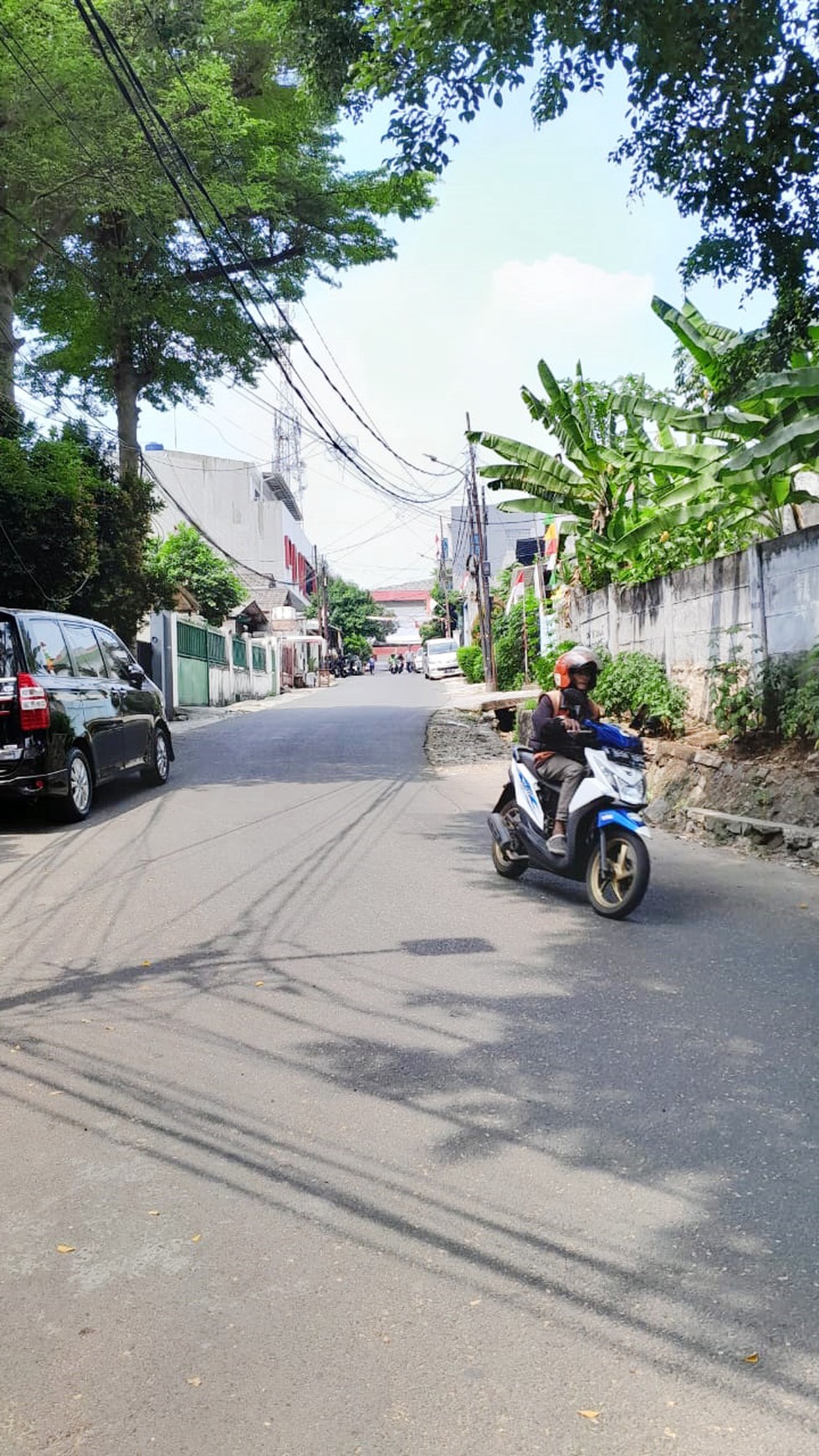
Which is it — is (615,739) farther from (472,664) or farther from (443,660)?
(443,660)

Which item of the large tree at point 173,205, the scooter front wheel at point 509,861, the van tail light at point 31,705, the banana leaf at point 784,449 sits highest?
the large tree at point 173,205

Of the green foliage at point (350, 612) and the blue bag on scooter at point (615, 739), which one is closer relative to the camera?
the blue bag on scooter at point (615, 739)

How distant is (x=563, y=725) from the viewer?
7340mm

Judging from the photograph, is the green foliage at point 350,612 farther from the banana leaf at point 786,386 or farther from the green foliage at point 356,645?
the banana leaf at point 786,386

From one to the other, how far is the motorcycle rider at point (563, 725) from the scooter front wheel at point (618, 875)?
12.9 inches

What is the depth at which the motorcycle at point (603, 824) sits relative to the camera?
6789 mm

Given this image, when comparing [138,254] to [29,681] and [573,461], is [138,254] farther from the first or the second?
[29,681]

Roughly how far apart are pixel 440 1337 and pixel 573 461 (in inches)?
586

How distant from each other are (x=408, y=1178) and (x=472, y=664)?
4177cm

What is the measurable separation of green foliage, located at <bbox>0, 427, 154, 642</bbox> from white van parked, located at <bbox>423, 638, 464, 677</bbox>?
32695 mm

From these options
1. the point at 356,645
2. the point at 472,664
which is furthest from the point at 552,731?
the point at 356,645

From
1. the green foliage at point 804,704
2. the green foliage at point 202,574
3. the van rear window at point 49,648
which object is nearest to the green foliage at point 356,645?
the green foliage at point 202,574

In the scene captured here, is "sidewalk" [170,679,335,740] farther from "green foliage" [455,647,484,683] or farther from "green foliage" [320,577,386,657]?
"green foliage" [320,577,386,657]

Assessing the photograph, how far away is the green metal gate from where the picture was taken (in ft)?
95.1
